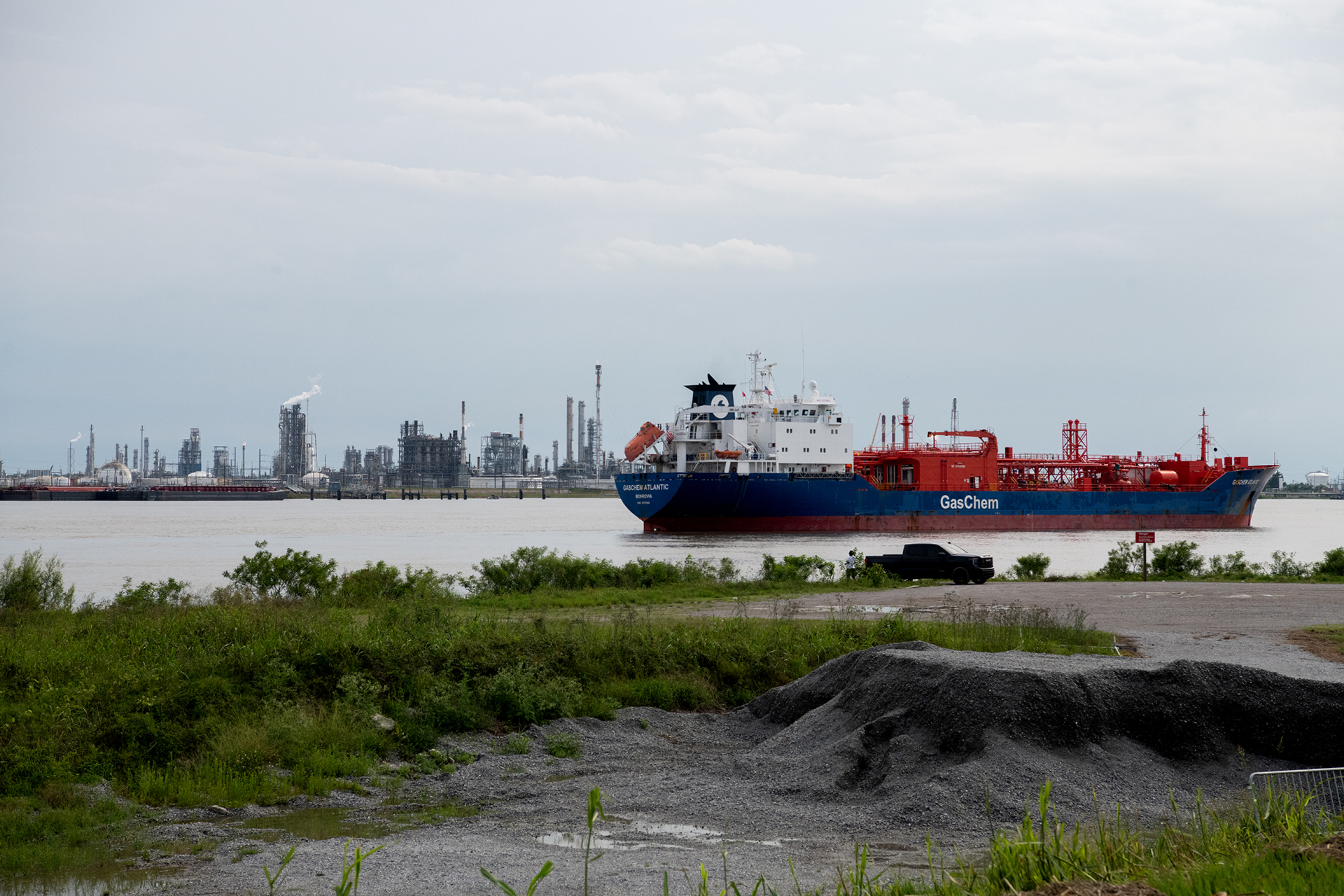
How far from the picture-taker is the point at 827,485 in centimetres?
6103

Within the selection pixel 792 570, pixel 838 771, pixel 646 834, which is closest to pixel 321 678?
pixel 646 834

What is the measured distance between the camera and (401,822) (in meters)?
8.68

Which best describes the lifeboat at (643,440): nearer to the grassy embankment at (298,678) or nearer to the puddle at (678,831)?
the grassy embankment at (298,678)

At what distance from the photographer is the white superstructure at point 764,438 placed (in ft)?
204

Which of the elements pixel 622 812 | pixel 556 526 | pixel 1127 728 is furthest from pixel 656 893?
pixel 556 526

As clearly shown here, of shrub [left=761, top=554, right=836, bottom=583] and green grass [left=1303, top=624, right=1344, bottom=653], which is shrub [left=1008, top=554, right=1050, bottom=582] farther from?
green grass [left=1303, top=624, right=1344, bottom=653]

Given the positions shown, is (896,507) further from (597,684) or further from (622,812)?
(622,812)

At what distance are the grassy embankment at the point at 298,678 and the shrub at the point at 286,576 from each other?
2022 mm

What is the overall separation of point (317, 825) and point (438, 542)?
181ft

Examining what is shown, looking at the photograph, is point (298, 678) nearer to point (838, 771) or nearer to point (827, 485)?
point (838, 771)

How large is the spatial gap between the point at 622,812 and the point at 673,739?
295 centimetres

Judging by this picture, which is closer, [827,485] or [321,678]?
[321,678]

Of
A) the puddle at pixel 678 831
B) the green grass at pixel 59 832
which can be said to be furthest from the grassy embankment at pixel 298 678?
the puddle at pixel 678 831

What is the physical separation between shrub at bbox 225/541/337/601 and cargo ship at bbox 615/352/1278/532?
118ft
